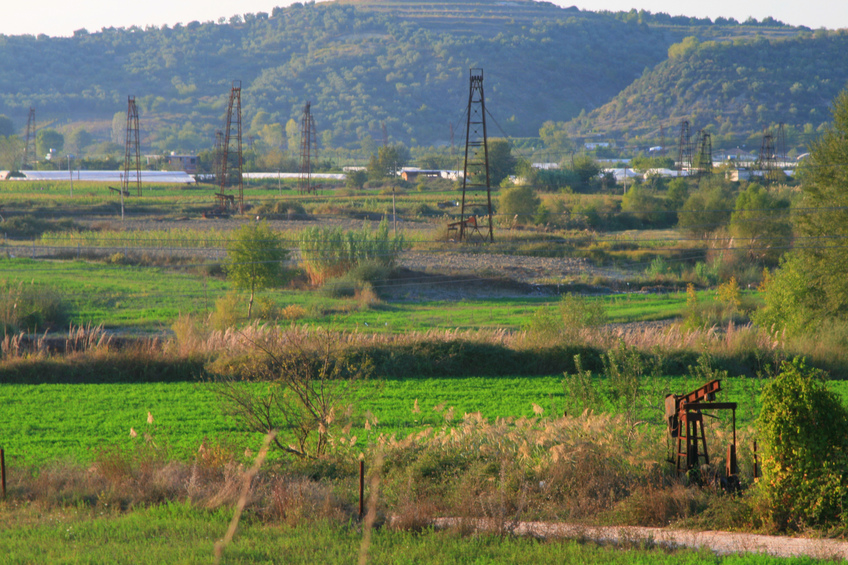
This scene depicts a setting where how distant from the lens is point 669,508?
823 cm

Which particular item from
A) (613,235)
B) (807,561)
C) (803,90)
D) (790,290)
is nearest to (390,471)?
(807,561)

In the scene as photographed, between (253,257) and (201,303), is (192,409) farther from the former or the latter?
(201,303)

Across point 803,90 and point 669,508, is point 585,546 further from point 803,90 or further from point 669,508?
point 803,90

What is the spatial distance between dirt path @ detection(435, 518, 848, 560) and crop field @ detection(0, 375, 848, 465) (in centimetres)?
365

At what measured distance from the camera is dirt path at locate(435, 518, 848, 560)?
6.84 metres

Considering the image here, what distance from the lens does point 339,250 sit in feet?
113

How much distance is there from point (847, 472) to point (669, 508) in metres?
1.86

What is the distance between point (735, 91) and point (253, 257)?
152498 mm

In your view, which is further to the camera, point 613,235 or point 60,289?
point 613,235

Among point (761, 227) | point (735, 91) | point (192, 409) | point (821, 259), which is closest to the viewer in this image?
point (192, 409)

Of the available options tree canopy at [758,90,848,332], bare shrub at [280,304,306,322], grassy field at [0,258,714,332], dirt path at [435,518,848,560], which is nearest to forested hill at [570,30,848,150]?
grassy field at [0,258,714,332]

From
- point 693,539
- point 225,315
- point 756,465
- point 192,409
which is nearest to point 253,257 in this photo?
point 225,315

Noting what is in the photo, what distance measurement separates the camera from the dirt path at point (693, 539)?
269 inches

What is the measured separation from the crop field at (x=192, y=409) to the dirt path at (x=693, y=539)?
3652 mm
